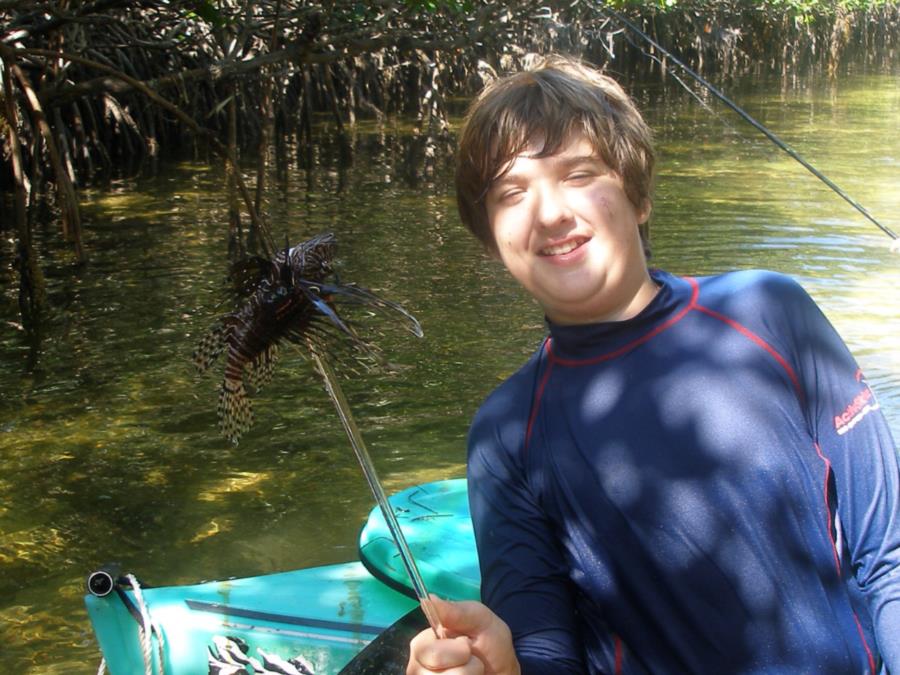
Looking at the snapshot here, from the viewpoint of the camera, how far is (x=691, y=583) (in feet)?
4.54

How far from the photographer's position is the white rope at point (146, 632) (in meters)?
2.48

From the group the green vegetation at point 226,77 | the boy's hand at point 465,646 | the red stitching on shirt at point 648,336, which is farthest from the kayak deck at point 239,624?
the boy's hand at point 465,646

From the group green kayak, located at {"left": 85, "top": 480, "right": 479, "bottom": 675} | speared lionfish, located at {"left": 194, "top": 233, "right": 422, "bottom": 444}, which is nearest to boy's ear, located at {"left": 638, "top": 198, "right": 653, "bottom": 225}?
speared lionfish, located at {"left": 194, "top": 233, "right": 422, "bottom": 444}

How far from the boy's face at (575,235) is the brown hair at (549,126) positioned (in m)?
0.02

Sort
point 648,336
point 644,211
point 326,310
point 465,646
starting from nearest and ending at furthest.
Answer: point 326,310
point 465,646
point 648,336
point 644,211

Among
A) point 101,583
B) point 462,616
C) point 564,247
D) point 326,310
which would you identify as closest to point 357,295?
point 326,310

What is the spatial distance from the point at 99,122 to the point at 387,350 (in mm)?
6973

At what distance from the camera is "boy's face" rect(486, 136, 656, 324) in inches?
59.9

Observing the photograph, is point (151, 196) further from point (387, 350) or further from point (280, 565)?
point (280, 565)

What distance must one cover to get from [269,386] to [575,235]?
147 inches

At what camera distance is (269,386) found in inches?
201

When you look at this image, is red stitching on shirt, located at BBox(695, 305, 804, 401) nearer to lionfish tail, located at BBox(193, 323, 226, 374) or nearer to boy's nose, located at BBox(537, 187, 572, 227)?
Answer: boy's nose, located at BBox(537, 187, 572, 227)

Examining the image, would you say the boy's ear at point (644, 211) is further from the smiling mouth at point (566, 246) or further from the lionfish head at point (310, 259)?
the lionfish head at point (310, 259)

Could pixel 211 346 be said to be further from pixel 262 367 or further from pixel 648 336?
pixel 648 336
